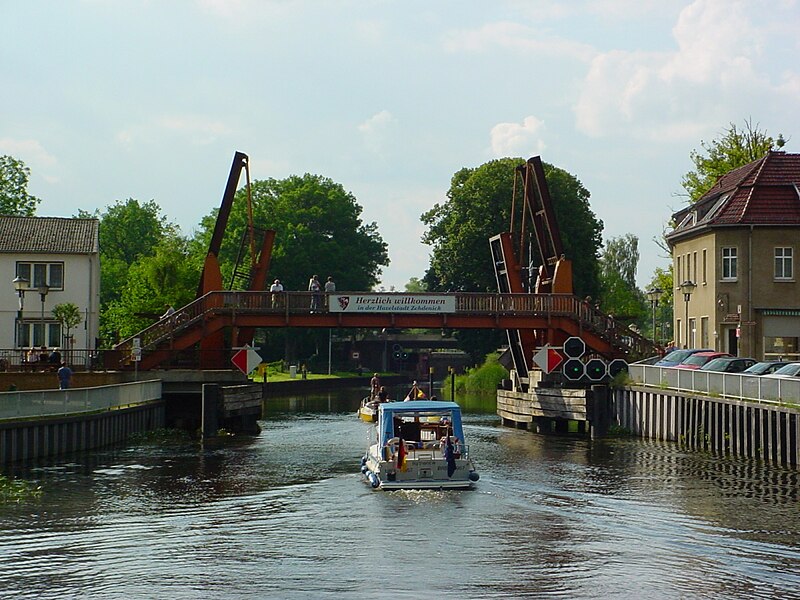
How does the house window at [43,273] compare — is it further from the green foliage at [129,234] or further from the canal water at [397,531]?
the green foliage at [129,234]

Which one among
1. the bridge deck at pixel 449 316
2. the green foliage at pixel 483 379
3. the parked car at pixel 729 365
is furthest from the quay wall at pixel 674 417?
the green foliage at pixel 483 379

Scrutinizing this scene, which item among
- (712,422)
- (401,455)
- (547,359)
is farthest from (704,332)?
(401,455)

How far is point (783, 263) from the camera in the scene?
62781 mm

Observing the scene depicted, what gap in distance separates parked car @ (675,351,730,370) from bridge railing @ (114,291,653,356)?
547 centimetres

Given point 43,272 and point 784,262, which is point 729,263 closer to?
point 784,262

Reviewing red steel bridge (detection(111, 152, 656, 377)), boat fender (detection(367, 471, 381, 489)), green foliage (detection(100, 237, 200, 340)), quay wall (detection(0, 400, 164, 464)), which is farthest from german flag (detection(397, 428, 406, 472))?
green foliage (detection(100, 237, 200, 340))

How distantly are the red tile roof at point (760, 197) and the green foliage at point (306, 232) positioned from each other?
49.2 metres

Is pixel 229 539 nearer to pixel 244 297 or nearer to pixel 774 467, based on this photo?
pixel 774 467

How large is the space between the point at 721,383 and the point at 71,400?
829 inches

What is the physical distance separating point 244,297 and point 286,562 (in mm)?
32949

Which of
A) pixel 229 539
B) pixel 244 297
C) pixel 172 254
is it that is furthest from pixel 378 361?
pixel 229 539

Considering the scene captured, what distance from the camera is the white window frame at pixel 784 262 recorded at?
6266 centimetres

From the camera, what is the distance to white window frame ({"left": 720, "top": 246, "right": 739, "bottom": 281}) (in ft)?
208

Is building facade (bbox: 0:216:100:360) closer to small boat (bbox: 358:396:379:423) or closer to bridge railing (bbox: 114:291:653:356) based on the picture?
bridge railing (bbox: 114:291:653:356)
